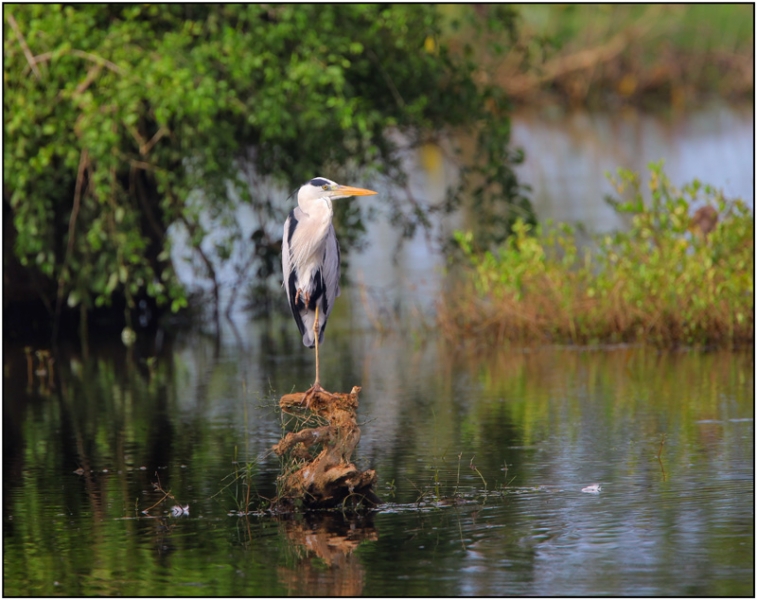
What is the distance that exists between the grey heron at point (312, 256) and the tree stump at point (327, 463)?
338 mm

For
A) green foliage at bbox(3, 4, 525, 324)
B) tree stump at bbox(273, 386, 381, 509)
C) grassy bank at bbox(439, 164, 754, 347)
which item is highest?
green foliage at bbox(3, 4, 525, 324)

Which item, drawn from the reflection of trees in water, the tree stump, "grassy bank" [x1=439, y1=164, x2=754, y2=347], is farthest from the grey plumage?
"grassy bank" [x1=439, y1=164, x2=754, y2=347]

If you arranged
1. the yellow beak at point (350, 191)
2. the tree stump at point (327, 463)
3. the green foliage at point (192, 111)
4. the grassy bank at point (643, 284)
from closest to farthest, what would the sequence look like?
the tree stump at point (327, 463)
the yellow beak at point (350, 191)
the grassy bank at point (643, 284)
the green foliage at point (192, 111)

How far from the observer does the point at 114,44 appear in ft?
41.7

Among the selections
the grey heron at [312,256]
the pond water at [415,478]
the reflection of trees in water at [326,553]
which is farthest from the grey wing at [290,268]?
the reflection of trees in water at [326,553]

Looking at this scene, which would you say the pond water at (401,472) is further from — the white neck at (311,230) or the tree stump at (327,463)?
the white neck at (311,230)

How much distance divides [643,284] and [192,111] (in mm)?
4245

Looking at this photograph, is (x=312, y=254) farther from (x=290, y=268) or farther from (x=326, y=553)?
(x=326, y=553)

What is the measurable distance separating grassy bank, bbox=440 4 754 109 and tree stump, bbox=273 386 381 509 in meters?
32.8

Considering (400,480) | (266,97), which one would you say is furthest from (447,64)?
(400,480)

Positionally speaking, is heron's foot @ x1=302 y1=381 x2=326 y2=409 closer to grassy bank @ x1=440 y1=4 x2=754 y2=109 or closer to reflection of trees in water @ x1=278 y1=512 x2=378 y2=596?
reflection of trees in water @ x1=278 y1=512 x2=378 y2=596

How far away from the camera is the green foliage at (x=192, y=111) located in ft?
41.2

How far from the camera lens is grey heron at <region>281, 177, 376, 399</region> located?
7.93 metres

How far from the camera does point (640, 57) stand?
43875 millimetres
